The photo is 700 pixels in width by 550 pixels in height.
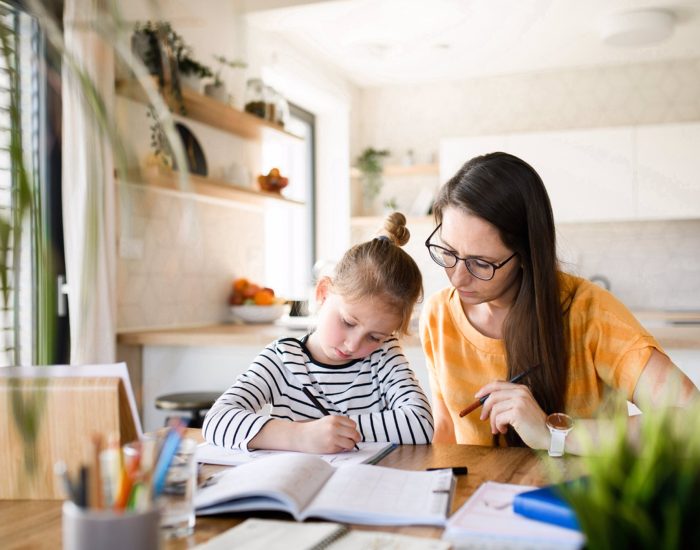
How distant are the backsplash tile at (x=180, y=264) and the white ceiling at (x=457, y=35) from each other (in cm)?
101

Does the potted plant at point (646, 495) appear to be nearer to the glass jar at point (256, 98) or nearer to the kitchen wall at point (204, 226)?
the kitchen wall at point (204, 226)

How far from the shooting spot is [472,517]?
884 mm

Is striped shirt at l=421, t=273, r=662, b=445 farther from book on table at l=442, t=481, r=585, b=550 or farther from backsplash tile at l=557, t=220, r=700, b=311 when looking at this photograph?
backsplash tile at l=557, t=220, r=700, b=311

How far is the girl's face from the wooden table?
0.24m

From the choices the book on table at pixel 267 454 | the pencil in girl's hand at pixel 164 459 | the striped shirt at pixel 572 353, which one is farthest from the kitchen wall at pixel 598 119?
the pencil in girl's hand at pixel 164 459

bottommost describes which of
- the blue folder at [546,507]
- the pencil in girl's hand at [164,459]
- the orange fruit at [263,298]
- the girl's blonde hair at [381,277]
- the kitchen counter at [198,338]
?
the blue folder at [546,507]

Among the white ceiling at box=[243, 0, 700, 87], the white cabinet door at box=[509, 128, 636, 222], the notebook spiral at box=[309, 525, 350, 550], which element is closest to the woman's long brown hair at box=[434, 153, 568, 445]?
the notebook spiral at box=[309, 525, 350, 550]

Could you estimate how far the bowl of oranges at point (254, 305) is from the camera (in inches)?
146

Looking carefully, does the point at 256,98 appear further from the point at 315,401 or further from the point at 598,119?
the point at 598,119

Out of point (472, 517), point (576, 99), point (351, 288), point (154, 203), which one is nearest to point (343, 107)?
point (576, 99)

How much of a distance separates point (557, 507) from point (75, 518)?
1.66ft

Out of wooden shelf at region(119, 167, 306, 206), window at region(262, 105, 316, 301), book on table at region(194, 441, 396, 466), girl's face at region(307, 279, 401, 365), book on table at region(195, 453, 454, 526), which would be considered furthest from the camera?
window at region(262, 105, 316, 301)

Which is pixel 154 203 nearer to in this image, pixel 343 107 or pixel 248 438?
pixel 248 438

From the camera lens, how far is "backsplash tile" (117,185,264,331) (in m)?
3.13
